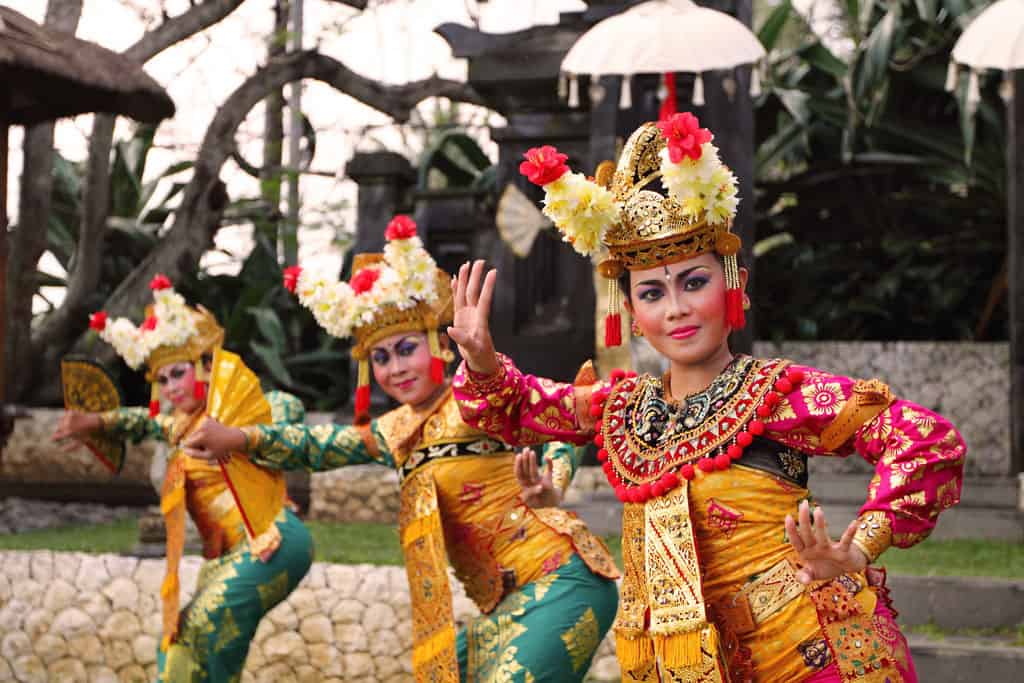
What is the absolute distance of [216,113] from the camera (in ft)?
39.0

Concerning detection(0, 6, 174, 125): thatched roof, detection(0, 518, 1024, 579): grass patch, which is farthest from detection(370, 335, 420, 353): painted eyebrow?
detection(0, 6, 174, 125): thatched roof

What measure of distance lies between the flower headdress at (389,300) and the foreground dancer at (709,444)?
1434mm

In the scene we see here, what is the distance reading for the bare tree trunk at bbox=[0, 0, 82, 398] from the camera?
11.3m

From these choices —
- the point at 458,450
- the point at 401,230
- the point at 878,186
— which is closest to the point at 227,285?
the point at 878,186

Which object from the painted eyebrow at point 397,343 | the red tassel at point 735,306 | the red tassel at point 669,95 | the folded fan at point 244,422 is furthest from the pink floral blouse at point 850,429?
the red tassel at point 669,95

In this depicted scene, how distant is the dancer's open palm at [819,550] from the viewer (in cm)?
248

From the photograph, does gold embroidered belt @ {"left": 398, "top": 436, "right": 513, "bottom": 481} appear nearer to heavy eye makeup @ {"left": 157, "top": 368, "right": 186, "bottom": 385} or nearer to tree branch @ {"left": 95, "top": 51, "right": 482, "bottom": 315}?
heavy eye makeup @ {"left": 157, "top": 368, "right": 186, "bottom": 385}

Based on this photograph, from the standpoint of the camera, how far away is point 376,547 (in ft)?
27.2

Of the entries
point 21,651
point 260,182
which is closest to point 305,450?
point 21,651

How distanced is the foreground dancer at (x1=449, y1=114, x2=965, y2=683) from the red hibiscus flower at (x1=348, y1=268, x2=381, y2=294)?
1.53 metres

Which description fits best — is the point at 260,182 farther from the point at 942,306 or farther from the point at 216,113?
the point at 942,306

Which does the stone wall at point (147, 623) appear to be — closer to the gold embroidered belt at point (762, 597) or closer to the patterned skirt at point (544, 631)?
the patterned skirt at point (544, 631)

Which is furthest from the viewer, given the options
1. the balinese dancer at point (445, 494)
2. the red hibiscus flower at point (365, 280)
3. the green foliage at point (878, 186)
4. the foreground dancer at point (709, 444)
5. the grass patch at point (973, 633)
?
the green foliage at point (878, 186)

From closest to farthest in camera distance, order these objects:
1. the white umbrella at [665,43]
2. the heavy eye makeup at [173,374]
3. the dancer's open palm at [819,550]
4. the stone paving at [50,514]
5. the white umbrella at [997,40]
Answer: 1. the dancer's open palm at [819,550]
2. the heavy eye makeup at [173,374]
3. the white umbrella at [997,40]
4. the white umbrella at [665,43]
5. the stone paving at [50,514]
